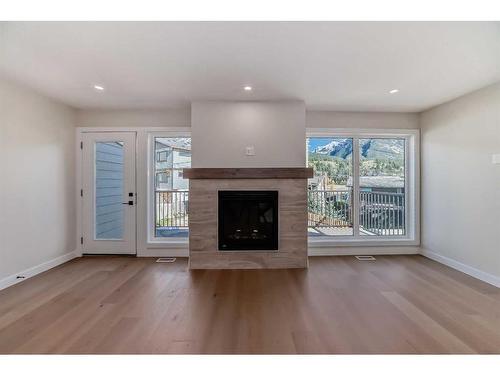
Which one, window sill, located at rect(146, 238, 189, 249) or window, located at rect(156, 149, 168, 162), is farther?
window, located at rect(156, 149, 168, 162)

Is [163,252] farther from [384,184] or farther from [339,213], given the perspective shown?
[384,184]

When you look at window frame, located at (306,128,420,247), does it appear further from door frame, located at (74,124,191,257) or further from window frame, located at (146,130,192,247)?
door frame, located at (74,124,191,257)

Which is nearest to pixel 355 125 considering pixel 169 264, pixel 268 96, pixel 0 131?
pixel 268 96

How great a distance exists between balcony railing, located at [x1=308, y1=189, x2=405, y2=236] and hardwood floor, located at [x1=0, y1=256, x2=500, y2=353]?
1.00 metres

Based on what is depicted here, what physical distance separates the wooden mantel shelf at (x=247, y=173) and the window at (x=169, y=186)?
793 millimetres

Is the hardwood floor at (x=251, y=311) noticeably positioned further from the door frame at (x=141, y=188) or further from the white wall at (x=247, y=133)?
the white wall at (x=247, y=133)

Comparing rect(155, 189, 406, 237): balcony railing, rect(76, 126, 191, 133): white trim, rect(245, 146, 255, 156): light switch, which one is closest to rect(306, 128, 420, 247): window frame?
rect(155, 189, 406, 237): balcony railing

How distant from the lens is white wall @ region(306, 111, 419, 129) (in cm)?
442

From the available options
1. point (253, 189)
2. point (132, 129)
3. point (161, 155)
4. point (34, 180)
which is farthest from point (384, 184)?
point (34, 180)

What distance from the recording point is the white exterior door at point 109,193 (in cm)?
433

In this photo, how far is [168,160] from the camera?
4512 mm

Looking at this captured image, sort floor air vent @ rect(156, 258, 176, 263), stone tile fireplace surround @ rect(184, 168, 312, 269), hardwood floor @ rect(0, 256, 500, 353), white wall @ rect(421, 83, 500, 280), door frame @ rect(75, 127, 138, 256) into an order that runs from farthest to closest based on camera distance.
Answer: door frame @ rect(75, 127, 138, 256) < floor air vent @ rect(156, 258, 176, 263) < stone tile fireplace surround @ rect(184, 168, 312, 269) < white wall @ rect(421, 83, 500, 280) < hardwood floor @ rect(0, 256, 500, 353)

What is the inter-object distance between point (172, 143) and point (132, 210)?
4.29ft
